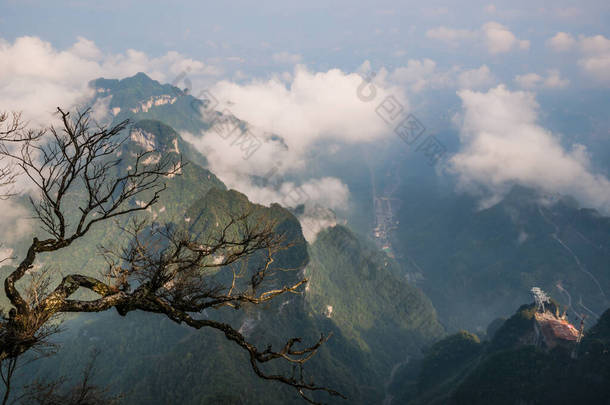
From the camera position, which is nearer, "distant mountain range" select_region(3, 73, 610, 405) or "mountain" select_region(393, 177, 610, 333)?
"distant mountain range" select_region(3, 73, 610, 405)

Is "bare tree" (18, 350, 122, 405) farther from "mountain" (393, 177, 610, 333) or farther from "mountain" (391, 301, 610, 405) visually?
"mountain" (393, 177, 610, 333)

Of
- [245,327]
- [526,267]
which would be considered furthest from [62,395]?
[526,267]

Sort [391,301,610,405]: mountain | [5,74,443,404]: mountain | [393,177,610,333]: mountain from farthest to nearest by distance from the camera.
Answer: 1. [393,177,610,333]: mountain
2. [5,74,443,404]: mountain
3. [391,301,610,405]: mountain

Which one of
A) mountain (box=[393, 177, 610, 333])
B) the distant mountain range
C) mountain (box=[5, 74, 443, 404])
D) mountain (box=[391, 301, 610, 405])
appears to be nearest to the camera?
mountain (box=[391, 301, 610, 405])

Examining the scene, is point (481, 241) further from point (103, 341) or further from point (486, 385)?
point (103, 341)

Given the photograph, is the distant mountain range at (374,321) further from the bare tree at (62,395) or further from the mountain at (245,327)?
the bare tree at (62,395)

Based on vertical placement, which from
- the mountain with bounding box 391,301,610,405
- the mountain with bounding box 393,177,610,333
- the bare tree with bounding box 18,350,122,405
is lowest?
the mountain with bounding box 393,177,610,333

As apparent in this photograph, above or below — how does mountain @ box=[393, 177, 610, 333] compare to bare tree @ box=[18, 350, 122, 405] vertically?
below

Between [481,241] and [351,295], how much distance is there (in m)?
113

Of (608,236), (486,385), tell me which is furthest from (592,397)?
(608,236)

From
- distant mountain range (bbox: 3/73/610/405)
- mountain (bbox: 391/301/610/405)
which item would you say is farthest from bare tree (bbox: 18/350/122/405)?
mountain (bbox: 391/301/610/405)

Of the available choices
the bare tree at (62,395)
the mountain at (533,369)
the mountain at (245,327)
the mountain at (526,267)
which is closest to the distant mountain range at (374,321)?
the mountain at (533,369)

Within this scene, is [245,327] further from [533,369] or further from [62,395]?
[62,395]

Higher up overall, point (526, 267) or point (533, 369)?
point (533, 369)
